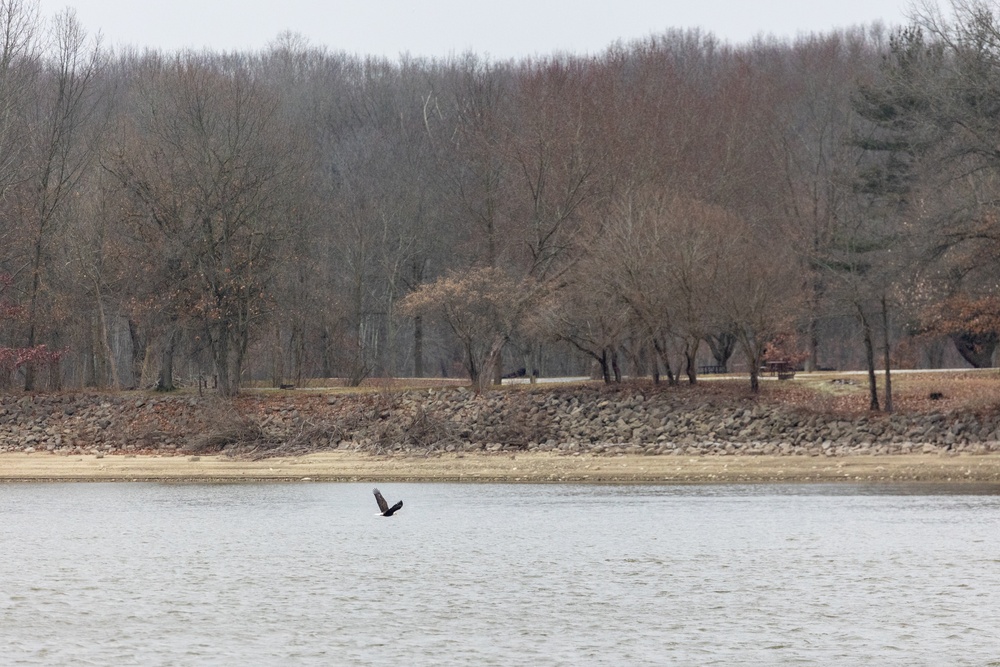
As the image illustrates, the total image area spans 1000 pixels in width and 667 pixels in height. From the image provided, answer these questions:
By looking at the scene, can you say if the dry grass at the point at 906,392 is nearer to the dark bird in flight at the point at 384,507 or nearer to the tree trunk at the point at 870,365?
the tree trunk at the point at 870,365

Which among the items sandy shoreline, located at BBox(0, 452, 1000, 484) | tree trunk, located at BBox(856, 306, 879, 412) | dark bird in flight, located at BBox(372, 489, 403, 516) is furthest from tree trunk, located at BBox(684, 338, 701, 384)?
dark bird in flight, located at BBox(372, 489, 403, 516)

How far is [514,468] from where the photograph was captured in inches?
1603

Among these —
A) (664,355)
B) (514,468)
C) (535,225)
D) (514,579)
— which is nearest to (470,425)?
(514,468)

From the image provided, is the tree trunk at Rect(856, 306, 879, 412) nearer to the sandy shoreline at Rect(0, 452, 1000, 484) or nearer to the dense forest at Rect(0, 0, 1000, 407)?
the dense forest at Rect(0, 0, 1000, 407)

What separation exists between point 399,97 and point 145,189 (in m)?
46.4

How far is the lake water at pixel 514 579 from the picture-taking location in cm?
1711

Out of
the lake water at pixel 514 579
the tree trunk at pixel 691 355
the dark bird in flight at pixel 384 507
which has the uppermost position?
the tree trunk at pixel 691 355

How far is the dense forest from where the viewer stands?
4784cm

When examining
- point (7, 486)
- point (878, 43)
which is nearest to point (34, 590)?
point (7, 486)

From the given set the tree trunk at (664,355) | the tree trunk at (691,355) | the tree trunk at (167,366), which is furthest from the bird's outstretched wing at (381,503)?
the tree trunk at (167,366)

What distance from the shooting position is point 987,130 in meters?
42.4

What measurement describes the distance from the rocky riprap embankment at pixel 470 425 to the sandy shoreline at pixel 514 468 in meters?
1.35

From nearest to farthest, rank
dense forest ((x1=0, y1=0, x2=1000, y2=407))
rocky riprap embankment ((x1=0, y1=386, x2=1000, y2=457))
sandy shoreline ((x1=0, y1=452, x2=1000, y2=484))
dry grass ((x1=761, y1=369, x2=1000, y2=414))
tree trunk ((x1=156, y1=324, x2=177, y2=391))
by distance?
sandy shoreline ((x1=0, y1=452, x2=1000, y2=484))
rocky riprap embankment ((x1=0, y1=386, x2=1000, y2=457))
dry grass ((x1=761, y1=369, x2=1000, y2=414))
dense forest ((x1=0, y1=0, x2=1000, y2=407))
tree trunk ((x1=156, y1=324, x2=177, y2=391))

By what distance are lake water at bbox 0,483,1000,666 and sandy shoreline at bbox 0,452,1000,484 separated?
6.36 feet
